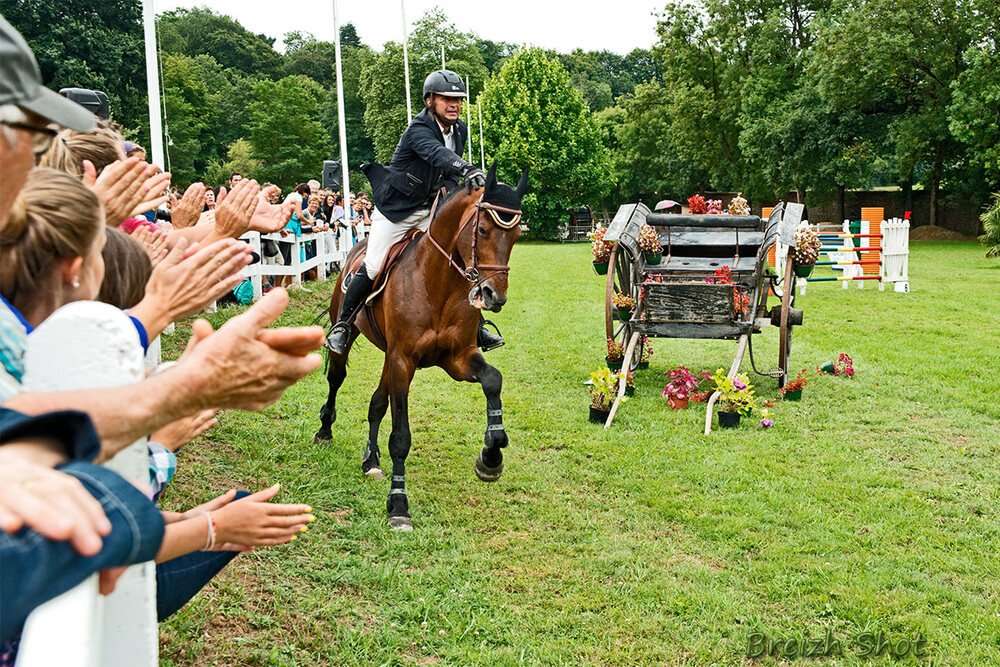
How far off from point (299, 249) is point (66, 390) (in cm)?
1629

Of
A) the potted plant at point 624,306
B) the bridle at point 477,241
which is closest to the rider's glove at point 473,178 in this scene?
the bridle at point 477,241

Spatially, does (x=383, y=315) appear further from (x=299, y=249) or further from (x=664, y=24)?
(x=664, y=24)

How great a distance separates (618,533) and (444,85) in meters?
3.48

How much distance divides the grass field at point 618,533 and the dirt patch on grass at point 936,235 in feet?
105

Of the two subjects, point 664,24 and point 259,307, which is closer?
point 259,307

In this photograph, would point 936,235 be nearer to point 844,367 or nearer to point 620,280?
point 844,367

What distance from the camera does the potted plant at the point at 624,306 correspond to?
31.4 ft

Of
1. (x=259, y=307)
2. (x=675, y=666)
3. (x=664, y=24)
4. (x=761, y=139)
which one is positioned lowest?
(x=675, y=666)

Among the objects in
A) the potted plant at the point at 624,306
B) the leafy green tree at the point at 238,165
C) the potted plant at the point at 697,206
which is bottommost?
the potted plant at the point at 624,306

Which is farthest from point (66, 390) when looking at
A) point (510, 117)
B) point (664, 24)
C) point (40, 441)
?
point (510, 117)

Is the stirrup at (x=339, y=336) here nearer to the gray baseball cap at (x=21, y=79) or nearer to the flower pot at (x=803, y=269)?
the flower pot at (x=803, y=269)

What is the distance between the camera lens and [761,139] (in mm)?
41781

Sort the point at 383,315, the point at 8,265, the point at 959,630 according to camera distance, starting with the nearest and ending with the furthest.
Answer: the point at 8,265 → the point at 959,630 → the point at 383,315

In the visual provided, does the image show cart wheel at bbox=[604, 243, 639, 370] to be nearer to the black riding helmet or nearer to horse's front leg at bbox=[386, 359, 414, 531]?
the black riding helmet
